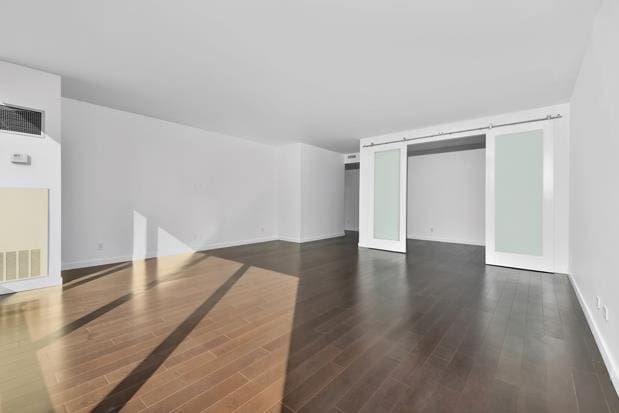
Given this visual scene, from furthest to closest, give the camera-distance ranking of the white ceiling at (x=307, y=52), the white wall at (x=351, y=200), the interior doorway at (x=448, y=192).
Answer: the white wall at (x=351, y=200), the interior doorway at (x=448, y=192), the white ceiling at (x=307, y=52)

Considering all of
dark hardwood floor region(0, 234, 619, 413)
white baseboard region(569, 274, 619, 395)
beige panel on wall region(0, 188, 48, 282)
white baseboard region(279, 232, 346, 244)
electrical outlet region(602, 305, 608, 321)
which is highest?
beige panel on wall region(0, 188, 48, 282)

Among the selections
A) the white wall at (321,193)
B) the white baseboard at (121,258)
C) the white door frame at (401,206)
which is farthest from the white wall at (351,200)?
the white baseboard at (121,258)

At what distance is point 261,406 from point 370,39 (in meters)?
3.10

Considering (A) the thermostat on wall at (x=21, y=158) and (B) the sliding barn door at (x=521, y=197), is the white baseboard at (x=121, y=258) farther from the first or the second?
(B) the sliding barn door at (x=521, y=197)

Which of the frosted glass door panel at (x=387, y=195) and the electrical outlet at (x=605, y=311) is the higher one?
the frosted glass door panel at (x=387, y=195)

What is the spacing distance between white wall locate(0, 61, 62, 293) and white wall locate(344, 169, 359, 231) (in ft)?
26.6

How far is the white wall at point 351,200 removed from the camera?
33.3 ft

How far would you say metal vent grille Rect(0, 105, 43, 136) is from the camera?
3176 millimetres

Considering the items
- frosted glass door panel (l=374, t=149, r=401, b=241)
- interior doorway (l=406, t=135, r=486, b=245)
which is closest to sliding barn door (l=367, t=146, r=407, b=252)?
frosted glass door panel (l=374, t=149, r=401, b=241)

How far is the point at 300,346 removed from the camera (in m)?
2.12

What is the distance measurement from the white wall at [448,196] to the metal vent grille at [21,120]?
26.7ft

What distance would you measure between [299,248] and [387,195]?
2417 mm

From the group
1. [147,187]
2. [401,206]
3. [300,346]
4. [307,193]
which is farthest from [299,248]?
[300,346]

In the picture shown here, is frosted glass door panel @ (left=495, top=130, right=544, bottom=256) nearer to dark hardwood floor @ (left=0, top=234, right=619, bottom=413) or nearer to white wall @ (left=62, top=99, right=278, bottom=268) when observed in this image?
dark hardwood floor @ (left=0, top=234, right=619, bottom=413)
